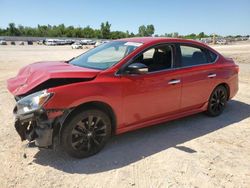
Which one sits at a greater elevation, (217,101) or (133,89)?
(133,89)

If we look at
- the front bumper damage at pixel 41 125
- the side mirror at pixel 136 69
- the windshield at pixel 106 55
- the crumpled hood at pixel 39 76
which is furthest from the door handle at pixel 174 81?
the front bumper damage at pixel 41 125

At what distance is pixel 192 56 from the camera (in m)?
5.32

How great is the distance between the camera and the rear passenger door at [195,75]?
5.03 meters

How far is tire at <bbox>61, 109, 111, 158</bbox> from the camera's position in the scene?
376 centimetres

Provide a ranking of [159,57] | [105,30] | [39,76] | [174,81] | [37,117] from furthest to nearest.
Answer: [105,30]
[159,57]
[174,81]
[39,76]
[37,117]

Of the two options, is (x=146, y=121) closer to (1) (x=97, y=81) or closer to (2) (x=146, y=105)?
(2) (x=146, y=105)

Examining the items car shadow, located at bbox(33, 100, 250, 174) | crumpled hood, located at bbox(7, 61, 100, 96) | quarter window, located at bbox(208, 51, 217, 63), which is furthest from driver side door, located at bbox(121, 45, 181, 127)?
quarter window, located at bbox(208, 51, 217, 63)

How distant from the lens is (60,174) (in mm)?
3584

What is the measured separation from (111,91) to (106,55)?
107 centimetres

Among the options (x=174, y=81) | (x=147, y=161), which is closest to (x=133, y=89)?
(x=174, y=81)

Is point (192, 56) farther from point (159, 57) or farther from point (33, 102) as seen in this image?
point (33, 102)

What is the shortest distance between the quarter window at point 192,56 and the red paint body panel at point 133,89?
11 centimetres

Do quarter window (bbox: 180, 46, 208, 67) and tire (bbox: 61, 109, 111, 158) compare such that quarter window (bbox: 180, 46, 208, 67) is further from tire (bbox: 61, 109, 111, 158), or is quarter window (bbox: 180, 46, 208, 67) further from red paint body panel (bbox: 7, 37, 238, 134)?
tire (bbox: 61, 109, 111, 158)

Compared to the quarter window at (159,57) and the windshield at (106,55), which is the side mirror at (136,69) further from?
the quarter window at (159,57)
